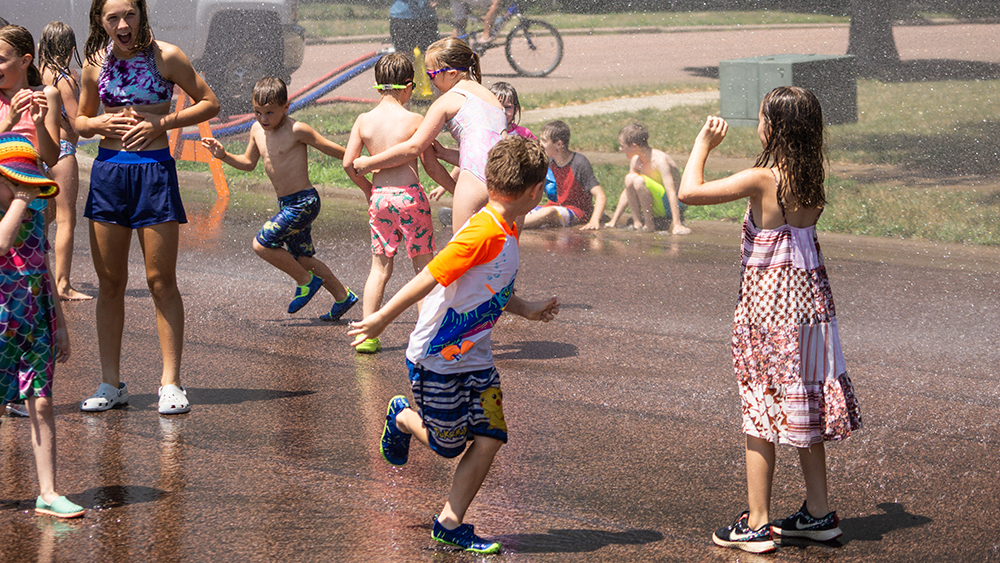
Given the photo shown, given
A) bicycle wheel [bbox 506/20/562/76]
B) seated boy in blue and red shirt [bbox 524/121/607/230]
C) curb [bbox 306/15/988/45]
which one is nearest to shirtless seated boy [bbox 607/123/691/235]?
seated boy in blue and red shirt [bbox 524/121/607/230]

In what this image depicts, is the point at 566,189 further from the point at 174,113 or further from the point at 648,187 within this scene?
the point at 174,113

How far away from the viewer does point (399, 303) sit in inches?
135

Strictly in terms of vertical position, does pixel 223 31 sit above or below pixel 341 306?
above

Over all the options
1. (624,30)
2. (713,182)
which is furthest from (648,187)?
(624,30)

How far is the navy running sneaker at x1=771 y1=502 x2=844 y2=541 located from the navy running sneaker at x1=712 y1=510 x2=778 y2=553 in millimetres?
92

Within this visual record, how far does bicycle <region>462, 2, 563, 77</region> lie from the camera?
18.6m

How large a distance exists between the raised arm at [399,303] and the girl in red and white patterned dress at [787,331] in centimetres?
101

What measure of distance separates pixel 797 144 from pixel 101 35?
10.5 ft

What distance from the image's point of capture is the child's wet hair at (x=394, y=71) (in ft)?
20.0

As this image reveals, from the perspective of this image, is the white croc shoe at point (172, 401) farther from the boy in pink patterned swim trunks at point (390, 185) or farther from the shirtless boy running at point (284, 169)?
the shirtless boy running at point (284, 169)

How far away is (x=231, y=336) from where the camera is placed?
21.7 ft

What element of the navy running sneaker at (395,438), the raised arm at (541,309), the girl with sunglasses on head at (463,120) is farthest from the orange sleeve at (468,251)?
the girl with sunglasses on head at (463,120)

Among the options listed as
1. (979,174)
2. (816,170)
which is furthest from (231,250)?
(979,174)

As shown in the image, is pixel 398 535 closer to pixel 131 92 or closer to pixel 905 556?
pixel 905 556
